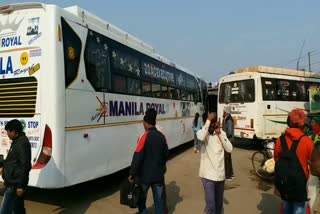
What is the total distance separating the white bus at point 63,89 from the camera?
646 centimetres

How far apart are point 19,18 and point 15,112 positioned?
165 centimetres

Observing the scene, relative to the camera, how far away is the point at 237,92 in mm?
17641

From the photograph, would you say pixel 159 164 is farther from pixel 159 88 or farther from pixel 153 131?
pixel 159 88

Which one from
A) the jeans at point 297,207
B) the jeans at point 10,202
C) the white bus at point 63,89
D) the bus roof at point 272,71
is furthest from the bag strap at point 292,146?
the bus roof at point 272,71

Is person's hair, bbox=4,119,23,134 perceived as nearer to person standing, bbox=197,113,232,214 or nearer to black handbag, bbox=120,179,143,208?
black handbag, bbox=120,179,143,208

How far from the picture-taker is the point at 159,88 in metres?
11.6

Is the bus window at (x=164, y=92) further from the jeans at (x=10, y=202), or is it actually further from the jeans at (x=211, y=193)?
the jeans at (x=10, y=202)

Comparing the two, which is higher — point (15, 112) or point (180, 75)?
point (180, 75)

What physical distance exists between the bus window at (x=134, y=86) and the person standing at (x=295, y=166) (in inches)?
196

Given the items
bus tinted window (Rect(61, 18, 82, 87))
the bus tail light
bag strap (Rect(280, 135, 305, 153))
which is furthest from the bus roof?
bag strap (Rect(280, 135, 305, 153))

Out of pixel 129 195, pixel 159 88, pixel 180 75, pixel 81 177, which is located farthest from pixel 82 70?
pixel 180 75

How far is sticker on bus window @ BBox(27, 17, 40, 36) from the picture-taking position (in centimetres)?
667

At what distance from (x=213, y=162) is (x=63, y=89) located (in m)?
2.74

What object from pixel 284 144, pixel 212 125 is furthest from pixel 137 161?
pixel 284 144
